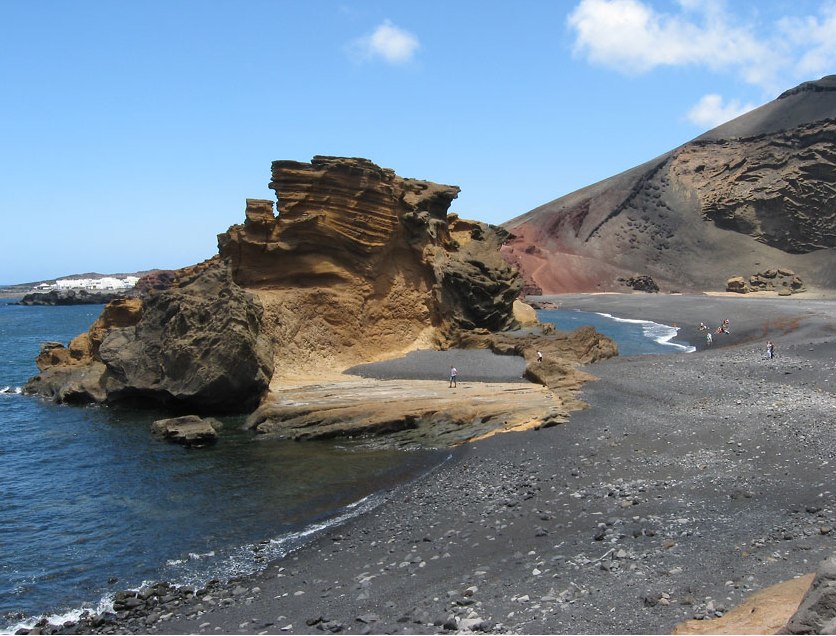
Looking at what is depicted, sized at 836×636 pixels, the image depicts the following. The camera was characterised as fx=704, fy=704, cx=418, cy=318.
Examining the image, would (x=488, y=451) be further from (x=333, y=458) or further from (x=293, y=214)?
(x=293, y=214)

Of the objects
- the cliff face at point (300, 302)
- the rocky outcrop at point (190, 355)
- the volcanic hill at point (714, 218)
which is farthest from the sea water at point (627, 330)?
the rocky outcrop at point (190, 355)

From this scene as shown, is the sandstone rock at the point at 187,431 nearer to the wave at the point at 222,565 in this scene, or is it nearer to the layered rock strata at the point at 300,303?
the layered rock strata at the point at 300,303

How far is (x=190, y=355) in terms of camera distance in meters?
24.3

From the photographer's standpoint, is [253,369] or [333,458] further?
[253,369]

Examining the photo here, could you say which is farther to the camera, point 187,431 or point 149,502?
point 187,431

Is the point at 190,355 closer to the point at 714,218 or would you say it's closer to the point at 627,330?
the point at 627,330

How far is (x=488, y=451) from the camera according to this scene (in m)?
18.6

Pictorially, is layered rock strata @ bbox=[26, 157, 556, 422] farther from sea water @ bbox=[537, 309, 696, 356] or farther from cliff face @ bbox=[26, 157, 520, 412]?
sea water @ bbox=[537, 309, 696, 356]

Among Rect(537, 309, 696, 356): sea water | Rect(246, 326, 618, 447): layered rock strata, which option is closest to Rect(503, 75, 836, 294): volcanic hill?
Rect(537, 309, 696, 356): sea water

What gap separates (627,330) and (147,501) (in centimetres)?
4482

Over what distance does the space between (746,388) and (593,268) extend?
81392mm

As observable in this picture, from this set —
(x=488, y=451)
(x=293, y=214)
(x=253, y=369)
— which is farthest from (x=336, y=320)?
(x=488, y=451)

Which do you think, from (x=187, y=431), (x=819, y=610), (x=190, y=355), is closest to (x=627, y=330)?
(x=190, y=355)

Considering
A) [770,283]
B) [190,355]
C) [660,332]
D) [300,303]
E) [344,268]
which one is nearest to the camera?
[190,355]
